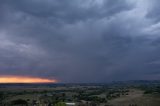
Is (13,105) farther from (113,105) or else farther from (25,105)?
(113,105)

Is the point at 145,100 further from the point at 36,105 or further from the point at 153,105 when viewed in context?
the point at 36,105

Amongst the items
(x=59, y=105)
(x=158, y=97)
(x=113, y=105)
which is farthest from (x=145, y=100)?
(x=59, y=105)

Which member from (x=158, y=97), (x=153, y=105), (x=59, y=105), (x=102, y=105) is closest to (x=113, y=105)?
(x=102, y=105)

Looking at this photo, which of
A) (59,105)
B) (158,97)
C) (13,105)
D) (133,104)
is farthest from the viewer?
(158,97)

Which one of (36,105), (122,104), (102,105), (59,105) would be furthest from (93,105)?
(59,105)

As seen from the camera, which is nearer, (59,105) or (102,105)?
(59,105)

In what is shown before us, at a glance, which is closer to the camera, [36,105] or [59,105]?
[59,105]

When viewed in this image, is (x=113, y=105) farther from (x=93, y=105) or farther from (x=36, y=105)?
(x=36, y=105)

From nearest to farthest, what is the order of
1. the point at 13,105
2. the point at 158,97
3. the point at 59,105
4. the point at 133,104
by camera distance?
the point at 59,105 < the point at 13,105 < the point at 133,104 < the point at 158,97
